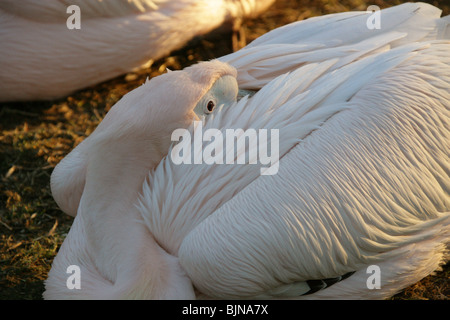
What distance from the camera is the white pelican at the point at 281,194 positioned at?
2621mm

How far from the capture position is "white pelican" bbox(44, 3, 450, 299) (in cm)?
262

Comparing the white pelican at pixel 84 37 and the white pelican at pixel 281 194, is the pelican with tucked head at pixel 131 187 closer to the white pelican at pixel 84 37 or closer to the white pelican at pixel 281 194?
the white pelican at pixel 281 194

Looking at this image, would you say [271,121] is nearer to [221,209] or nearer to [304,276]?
[221,209]

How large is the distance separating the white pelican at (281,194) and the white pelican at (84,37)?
5.48 ft

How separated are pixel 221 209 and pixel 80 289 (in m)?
0.62

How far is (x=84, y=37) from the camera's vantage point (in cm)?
445

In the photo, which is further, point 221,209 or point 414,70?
point 414,70

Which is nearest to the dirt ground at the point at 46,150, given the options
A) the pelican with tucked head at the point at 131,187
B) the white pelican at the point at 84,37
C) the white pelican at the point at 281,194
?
the white pelican at the point at 84,37

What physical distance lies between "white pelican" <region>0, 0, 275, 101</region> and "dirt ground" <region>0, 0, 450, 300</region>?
118mm

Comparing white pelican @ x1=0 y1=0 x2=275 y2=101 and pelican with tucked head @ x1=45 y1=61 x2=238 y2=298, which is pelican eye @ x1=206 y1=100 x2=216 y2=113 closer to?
pelican with tucked head @ x1=45 y1=61 x2=238 y2=298

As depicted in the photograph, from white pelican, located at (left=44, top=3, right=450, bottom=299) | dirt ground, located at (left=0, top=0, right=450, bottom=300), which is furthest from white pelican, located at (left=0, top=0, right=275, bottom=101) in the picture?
white pelican, located at (left=44, top=3, right=450, bottom=299)

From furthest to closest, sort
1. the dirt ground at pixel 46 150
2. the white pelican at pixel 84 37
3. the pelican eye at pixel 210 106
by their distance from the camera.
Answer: the white pelican at pixel 84 37, the dirt ground at pixel 46 150, the pelican eye at pixel 210 106

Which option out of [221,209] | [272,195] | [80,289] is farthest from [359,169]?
[80,289]

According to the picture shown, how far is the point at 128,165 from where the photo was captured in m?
2.78
